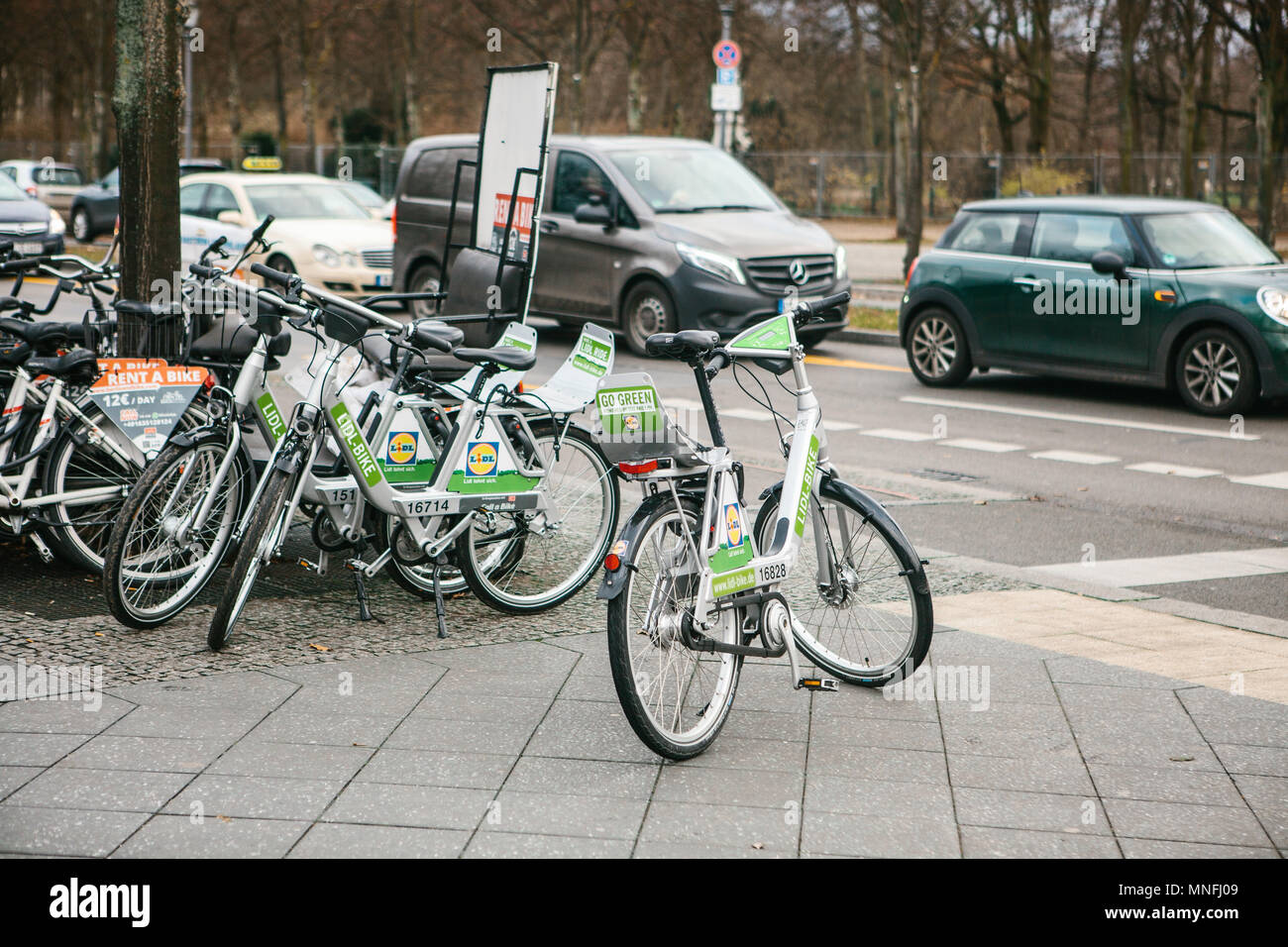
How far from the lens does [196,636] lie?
5.36m

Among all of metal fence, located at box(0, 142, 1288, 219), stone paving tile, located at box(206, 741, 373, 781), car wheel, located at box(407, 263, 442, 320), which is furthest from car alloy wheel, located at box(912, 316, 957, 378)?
metal fence, located at box(0, 142, 1288, 219)

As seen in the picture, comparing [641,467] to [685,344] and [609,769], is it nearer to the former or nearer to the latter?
[685,344]

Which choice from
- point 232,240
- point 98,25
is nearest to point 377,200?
point 232,240

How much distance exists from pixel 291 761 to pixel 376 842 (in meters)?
0.63

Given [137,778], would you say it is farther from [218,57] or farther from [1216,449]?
[218,57]

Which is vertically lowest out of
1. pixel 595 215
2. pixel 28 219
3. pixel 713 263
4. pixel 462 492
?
pixel 462 492

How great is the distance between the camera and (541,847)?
3.63m

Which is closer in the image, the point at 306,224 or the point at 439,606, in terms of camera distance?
the point at 439,606

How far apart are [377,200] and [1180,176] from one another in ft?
55.5

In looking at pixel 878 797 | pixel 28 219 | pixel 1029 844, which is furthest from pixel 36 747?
pixel 28 219

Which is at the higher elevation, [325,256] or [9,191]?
[9,191]

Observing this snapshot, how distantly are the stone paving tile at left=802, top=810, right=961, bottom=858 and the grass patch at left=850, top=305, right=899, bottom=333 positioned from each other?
13098mm

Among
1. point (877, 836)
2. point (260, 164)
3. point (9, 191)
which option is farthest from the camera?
point (260, 164)

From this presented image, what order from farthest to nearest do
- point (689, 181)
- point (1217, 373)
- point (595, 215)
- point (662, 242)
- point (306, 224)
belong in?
1. point (306, 224)
2. point (689, 181)
3. point (595, 215)
4. point (662, 242)
5. point (1217, 373)
